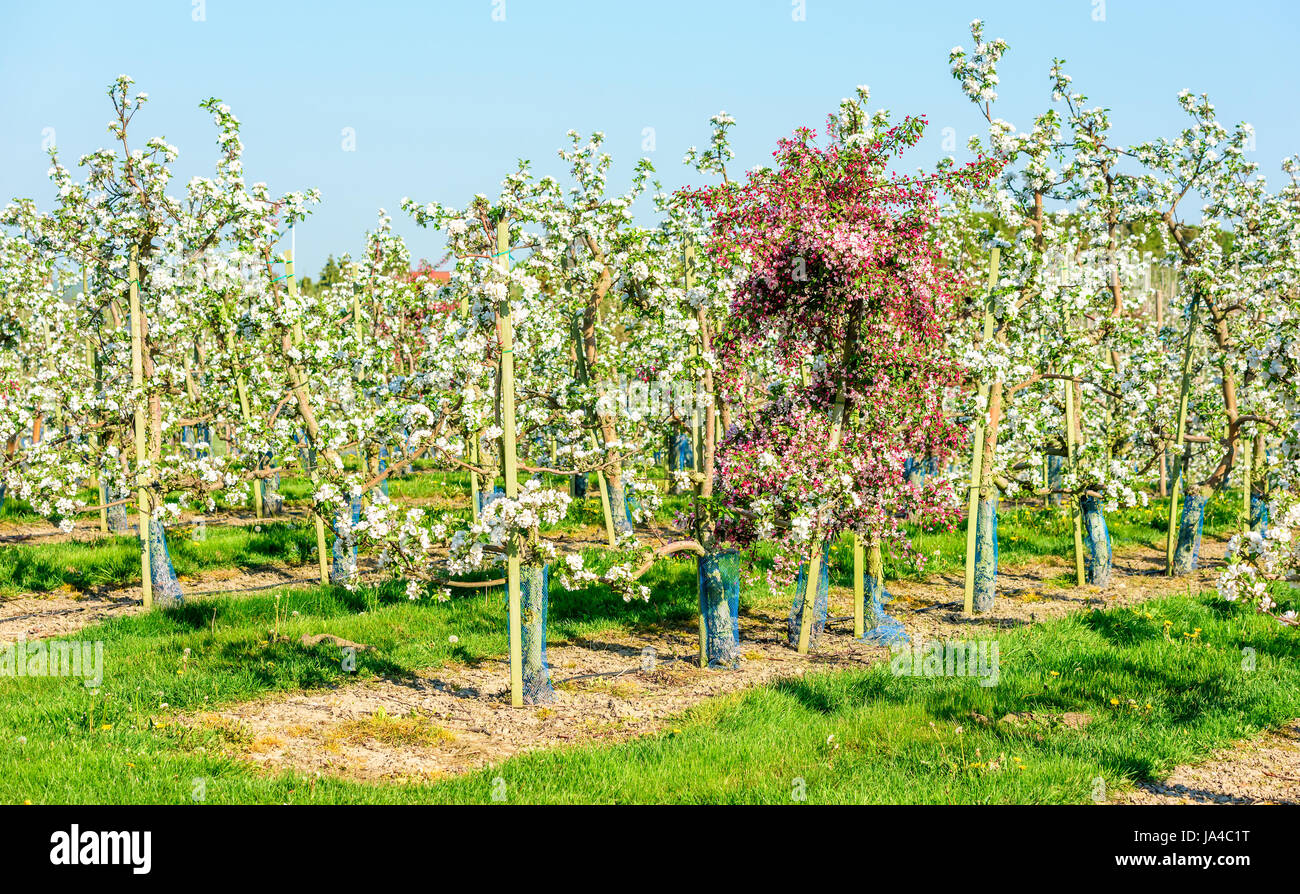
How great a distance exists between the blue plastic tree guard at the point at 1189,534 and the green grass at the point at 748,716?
3.28 meters

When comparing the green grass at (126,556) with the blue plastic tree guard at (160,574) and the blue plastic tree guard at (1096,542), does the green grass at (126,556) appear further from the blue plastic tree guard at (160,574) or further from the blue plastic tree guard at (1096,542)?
the blue plastic tree guard at (1096,542)

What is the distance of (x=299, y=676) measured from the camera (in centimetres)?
1173

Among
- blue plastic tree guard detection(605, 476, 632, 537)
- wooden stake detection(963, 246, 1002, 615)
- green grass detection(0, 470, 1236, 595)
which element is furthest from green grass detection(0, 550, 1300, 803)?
blue plastic tree guard detection(605, 476, 632, 537)

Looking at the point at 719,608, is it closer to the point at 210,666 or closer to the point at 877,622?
the point at 877,622

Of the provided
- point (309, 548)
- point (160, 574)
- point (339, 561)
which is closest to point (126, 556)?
point (309, 548)

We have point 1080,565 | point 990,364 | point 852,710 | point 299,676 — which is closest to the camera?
point 852,710

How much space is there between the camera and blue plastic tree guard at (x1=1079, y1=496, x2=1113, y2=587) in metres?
17.0

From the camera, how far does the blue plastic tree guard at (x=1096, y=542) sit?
17016 millimetres

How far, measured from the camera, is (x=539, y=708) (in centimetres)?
1085

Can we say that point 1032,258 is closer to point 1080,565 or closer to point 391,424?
point 1080,565

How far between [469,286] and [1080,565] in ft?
39.5

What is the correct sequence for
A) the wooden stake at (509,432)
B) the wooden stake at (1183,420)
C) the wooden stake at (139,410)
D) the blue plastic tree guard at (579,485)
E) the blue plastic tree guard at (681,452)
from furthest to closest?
the blue plastic tree guard at (681,452)
the blue plastic tree guard at (579,485)
the wooden stake at (1183,420)
the wooden stake at (139,410)
the wooden stake at (509,432)

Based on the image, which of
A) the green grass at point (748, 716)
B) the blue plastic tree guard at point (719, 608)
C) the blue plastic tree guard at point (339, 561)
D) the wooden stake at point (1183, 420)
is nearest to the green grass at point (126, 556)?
the blue plastic tree guard at point (339, 561)
